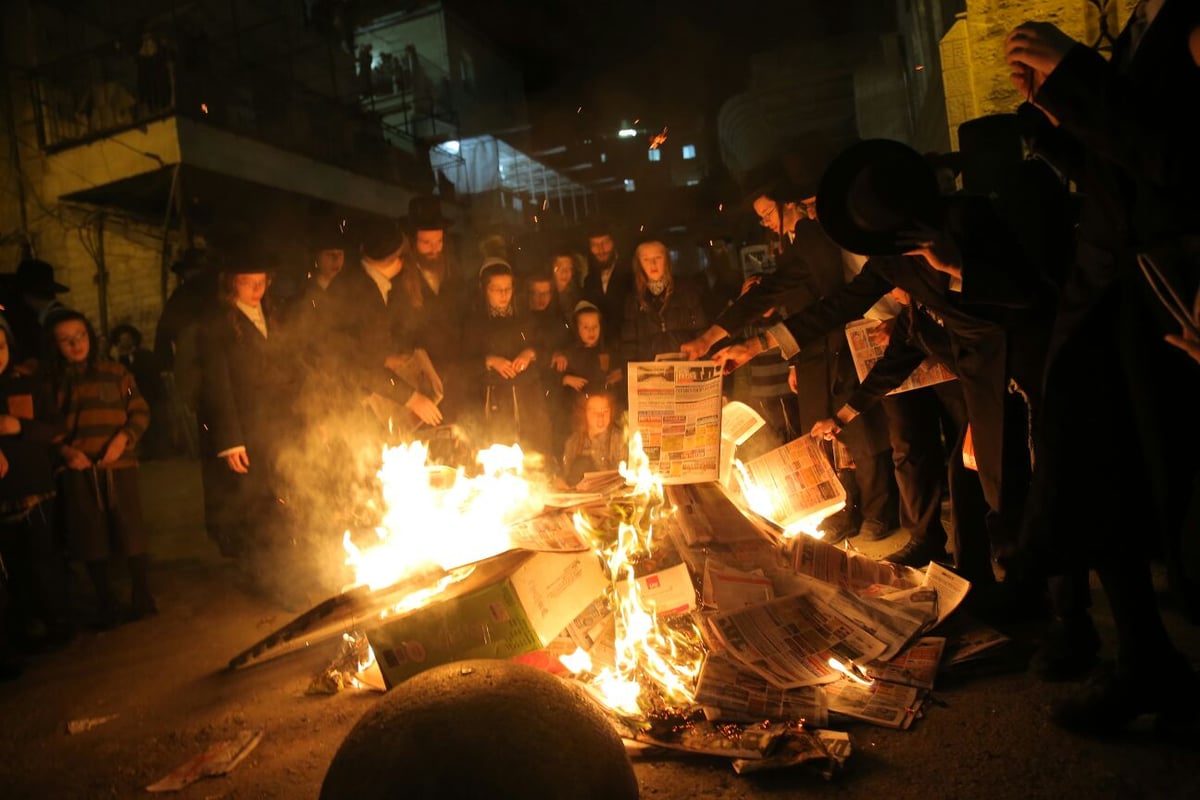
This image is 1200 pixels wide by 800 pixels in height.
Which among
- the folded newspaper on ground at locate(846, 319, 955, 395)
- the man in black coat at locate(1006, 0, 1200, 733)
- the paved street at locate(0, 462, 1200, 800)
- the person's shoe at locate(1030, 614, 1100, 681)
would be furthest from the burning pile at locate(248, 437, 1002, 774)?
the folded newspaper on ground at locate(846, 319, 955, 395)

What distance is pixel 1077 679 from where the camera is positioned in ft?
9.23

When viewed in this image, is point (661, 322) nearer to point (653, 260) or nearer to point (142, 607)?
point (653, 260)

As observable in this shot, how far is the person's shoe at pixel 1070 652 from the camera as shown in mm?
2820

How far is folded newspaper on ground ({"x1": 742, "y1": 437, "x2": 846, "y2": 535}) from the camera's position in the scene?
157 inches

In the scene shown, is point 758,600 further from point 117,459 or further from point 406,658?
point 117,459

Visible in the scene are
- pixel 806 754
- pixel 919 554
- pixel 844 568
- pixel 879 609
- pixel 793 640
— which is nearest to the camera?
pixel 806 754

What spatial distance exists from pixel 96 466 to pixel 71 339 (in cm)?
91

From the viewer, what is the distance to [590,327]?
6.11 metres

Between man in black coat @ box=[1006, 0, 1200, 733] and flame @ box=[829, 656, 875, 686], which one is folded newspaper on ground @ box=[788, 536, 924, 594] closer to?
Answer: flame @ box=[829, 656, 875, 686]

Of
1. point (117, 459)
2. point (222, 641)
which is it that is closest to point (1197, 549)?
point (222, 641)

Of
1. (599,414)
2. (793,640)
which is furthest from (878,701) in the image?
(599,414)

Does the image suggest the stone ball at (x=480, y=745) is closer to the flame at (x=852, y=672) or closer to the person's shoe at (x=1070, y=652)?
the flame at (x=852, y=672)

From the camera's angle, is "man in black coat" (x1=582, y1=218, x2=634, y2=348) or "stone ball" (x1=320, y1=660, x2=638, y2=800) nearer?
"stone ball" (x1=320, y1=660, x2=638, y2=800)

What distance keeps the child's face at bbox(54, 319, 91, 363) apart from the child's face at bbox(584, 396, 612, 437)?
12.1 feet
